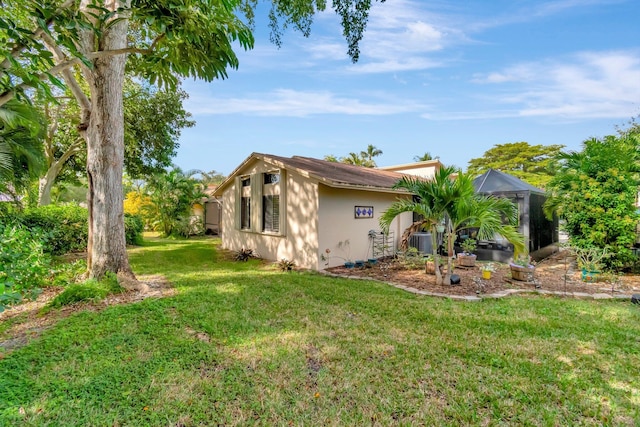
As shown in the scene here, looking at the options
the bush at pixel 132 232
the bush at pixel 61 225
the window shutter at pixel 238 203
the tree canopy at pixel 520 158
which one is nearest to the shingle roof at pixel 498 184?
the window shutter at pixel 238 203

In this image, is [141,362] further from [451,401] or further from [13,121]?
[13,121]

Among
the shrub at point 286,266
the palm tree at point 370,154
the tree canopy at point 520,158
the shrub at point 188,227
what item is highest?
the palm tree at point 370,154

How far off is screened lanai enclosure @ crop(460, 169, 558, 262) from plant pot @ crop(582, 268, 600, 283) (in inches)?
70.4

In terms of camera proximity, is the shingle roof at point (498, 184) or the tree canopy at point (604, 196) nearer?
the tree canopy at point (604, 196)

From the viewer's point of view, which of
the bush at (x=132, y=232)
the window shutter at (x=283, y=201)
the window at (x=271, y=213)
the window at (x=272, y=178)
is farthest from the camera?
the bush at (x=132, y=232)

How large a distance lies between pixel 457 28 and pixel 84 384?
11.3m

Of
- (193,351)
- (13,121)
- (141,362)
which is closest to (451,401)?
(193,351)

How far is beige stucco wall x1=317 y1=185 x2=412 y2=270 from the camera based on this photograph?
329 inches

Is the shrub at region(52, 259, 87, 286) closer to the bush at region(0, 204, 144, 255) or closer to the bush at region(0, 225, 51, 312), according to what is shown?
the bush at region(0, 225, 51, 312)

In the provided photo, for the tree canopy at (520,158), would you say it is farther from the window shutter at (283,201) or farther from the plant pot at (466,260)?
the window shutter at (283,201)

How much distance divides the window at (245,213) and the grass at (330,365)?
5.95m

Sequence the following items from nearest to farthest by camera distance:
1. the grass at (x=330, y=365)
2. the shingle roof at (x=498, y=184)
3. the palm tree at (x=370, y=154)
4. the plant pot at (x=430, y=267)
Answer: the grass at (x=330, y=365)
the plant pot at (x=430, y=267)
the shingle roof at (x=498, y=184)
the palm tree at (x=370, y=154)

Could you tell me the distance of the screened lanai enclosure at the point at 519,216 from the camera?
898 centimetres

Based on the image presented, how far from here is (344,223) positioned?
887 cm
